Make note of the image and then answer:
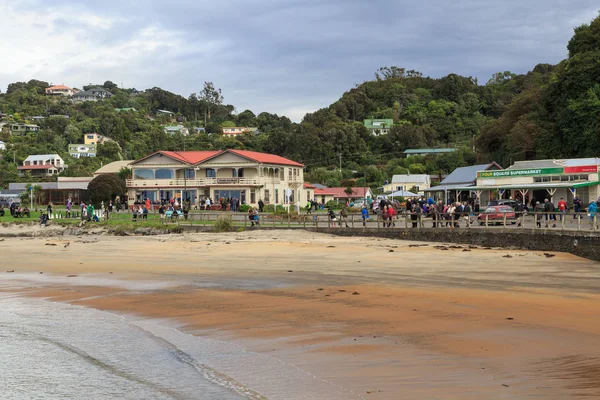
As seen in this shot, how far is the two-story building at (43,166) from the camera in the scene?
110m

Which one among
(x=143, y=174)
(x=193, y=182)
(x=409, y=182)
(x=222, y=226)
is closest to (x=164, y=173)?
(x=143, y=174)

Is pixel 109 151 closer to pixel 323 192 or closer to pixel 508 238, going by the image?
pixel 323 192

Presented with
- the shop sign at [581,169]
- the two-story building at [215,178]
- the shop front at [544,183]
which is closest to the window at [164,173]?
the two-story building at [215,178]

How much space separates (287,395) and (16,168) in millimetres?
113234

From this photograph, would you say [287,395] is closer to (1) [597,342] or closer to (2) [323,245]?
(1) [597,342]

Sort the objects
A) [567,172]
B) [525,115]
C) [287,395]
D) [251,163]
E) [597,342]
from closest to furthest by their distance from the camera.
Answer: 1. [287,395]
2. [597,342]
3. [567,172]
4. [251,163]
5. [525,115]

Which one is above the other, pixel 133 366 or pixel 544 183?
pixel 544 183

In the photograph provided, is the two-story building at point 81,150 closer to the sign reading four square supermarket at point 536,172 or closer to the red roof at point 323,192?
the red roof at point 323,192

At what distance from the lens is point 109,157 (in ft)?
381

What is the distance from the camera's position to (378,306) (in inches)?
529

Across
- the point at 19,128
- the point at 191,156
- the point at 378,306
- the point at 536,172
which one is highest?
the point at 19,128

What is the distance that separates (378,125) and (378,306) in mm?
136862

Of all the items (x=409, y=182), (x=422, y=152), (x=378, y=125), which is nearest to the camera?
(x=409, y=182)

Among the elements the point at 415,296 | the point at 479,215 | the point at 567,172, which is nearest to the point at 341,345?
the point at 415,296
